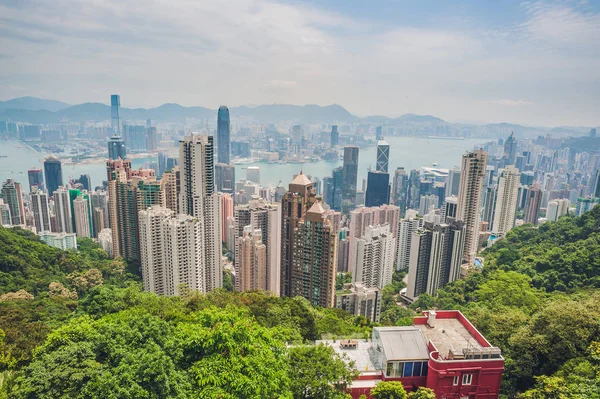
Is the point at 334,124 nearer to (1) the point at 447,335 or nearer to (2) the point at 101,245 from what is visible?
(2) the point at 101,245

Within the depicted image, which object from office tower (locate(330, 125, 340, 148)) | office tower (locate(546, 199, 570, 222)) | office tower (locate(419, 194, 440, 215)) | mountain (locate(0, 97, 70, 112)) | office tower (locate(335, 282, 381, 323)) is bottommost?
office tower (locate(419, 194, 440, 215))

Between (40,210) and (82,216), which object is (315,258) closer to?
(82,216)

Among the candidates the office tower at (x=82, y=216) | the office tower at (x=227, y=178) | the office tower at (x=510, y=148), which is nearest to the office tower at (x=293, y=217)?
the office tower at (x=82, y=216)

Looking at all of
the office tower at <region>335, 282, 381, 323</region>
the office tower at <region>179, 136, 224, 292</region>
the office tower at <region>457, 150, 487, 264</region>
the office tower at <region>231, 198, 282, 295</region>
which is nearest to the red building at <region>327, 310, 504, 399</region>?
the office tower at <region>335, 282, 381, 323</region>

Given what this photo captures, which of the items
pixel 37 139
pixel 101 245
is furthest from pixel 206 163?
pixel 37 139

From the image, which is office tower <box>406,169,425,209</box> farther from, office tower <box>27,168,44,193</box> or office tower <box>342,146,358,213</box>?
office tower <box>27,168,44,193</box>

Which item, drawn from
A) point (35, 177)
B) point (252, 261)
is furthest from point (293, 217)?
point (35, 177)
